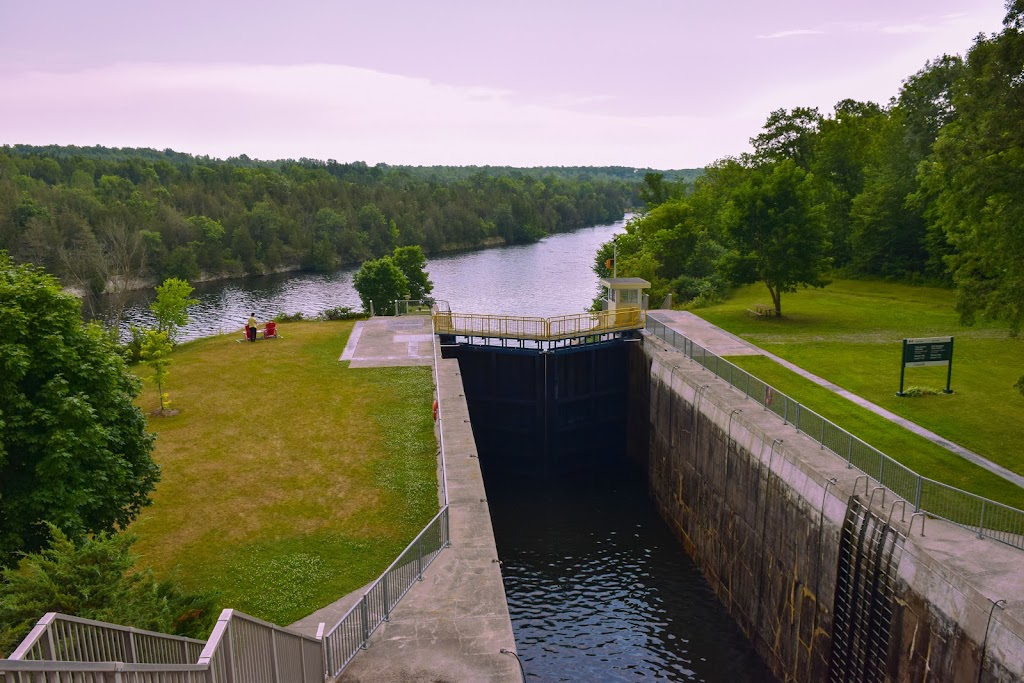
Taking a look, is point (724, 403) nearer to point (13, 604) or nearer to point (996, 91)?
point (996, 91)

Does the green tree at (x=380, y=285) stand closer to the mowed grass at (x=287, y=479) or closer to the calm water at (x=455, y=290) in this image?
the calm water at (x=455, y=290)

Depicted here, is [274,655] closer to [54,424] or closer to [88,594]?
[88,594]

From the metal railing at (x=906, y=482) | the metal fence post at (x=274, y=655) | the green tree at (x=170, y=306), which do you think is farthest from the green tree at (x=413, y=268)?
the metal fence post at (x=274, y=655)

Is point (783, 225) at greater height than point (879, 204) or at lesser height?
lesser

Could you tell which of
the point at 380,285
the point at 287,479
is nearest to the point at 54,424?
the point at 287,479

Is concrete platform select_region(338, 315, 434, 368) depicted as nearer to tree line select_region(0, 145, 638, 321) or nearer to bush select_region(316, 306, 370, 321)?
bush select_region(316, 306, 370, 321)
